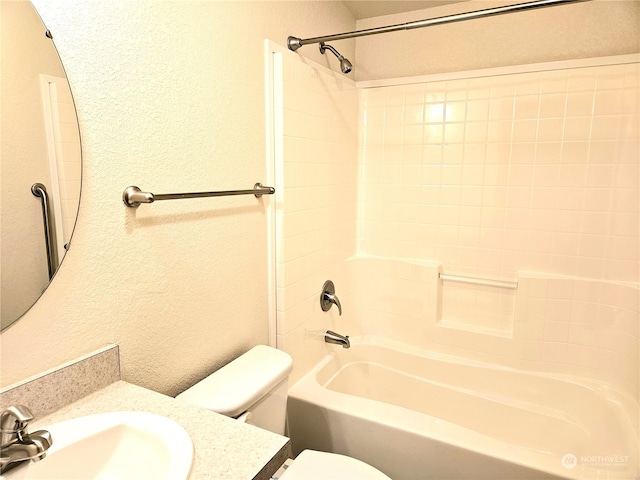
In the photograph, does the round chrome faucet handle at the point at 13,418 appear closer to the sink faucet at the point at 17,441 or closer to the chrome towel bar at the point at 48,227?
the sink faucet at the point at 17,441

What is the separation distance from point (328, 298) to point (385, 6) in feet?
5.28

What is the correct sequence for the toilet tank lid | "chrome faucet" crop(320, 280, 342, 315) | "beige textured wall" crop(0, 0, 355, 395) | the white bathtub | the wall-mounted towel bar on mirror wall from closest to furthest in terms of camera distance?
1. "beige textured wall" crop(0, 0, 355, 395)
2. the wall-mounted towel bar on mirror wall
3. the toilet tank lid
4. the white bathtub
5. "chrome faucet" crop(320, 280, 342, 315)

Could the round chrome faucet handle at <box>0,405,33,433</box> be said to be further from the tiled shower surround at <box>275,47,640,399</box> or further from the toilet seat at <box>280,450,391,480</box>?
the tiled shower surround at <box>275,47,640,399</box>

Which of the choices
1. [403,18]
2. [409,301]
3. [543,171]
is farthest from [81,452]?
[403,18]

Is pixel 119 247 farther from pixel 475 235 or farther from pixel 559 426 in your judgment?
pixel 559 426

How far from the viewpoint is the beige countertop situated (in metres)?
0.77

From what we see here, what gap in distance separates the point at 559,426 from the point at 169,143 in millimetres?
2106

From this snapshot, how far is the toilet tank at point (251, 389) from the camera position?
1.23 meters

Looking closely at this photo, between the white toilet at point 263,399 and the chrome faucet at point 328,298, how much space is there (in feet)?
2.00

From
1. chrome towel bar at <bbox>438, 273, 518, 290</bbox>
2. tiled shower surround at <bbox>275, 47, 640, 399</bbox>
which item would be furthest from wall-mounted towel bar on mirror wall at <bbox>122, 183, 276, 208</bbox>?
chrome towel bar at <bbox>438, 273, 518, 290</bbox>

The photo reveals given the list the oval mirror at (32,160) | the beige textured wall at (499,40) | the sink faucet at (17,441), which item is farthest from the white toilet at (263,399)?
the beige textured wall at (499,40)

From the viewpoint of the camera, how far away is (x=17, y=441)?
0.76 meters

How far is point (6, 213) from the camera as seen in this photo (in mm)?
842

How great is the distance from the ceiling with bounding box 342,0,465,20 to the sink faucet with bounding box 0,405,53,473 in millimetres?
2236
